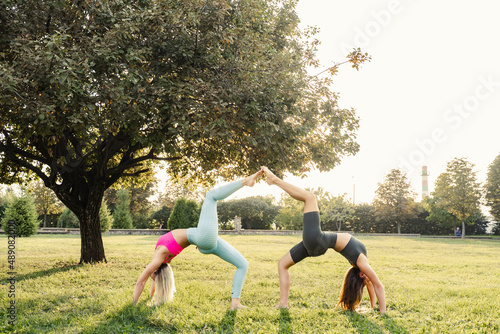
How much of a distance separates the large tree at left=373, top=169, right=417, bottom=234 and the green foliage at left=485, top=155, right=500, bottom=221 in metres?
7.78

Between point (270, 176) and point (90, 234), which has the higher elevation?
point (270, 176)

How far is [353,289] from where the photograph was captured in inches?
240

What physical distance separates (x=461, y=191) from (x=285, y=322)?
39.6 meters

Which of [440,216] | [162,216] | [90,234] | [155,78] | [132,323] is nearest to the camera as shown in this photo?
[132,323]

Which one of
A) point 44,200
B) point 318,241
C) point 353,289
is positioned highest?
point 44,200

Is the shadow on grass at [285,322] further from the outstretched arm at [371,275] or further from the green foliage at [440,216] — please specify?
the green foliage at [440,216]

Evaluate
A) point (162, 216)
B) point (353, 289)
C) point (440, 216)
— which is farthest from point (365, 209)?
point (353, 289)

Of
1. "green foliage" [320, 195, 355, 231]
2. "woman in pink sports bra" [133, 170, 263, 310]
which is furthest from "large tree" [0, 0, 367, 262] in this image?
"green foliage" [320, 195, 355, 231]

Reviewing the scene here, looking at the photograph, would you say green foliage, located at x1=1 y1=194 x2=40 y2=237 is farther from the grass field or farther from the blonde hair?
the blonde hair

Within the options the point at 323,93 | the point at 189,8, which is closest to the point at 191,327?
the point at 189,8

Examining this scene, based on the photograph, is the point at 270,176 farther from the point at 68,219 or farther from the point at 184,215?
the point at 68,219

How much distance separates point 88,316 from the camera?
18.7 feet

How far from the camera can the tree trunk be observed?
11.9m

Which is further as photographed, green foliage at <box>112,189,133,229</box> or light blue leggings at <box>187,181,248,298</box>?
green foliage at <box>112,189,133,229</box>
